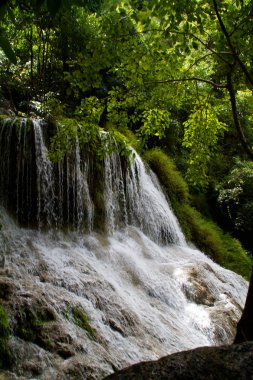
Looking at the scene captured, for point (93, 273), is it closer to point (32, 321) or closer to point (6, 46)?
point (32, 321)

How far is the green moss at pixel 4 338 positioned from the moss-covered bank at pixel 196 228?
25.1 ft

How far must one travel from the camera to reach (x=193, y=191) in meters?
14.3

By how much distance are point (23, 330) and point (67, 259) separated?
7.01 feet

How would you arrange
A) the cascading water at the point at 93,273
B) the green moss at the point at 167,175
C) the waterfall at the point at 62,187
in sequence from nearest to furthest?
the cascading water at the point at 93,273
the waterfall at the point at 62,187
the green moss at the point at 167,175

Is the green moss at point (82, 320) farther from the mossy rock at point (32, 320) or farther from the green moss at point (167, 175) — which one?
the green moss at point (167, 175)

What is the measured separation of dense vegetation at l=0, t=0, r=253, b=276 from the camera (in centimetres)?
380

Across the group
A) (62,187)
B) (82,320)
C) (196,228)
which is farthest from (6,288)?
(196,228)

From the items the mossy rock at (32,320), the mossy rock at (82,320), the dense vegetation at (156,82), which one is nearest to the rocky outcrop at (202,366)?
the dense vegetation at (156,82)

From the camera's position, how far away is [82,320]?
15.3 ft

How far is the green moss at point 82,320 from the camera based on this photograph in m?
4.54

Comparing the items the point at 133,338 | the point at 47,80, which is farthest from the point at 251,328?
the point at 47,80

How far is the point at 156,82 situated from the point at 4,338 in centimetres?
317

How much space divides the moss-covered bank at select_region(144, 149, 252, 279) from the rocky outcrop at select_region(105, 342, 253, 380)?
9361 millimetres

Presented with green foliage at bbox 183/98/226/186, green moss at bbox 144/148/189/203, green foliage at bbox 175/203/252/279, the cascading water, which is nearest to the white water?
the cascading water
